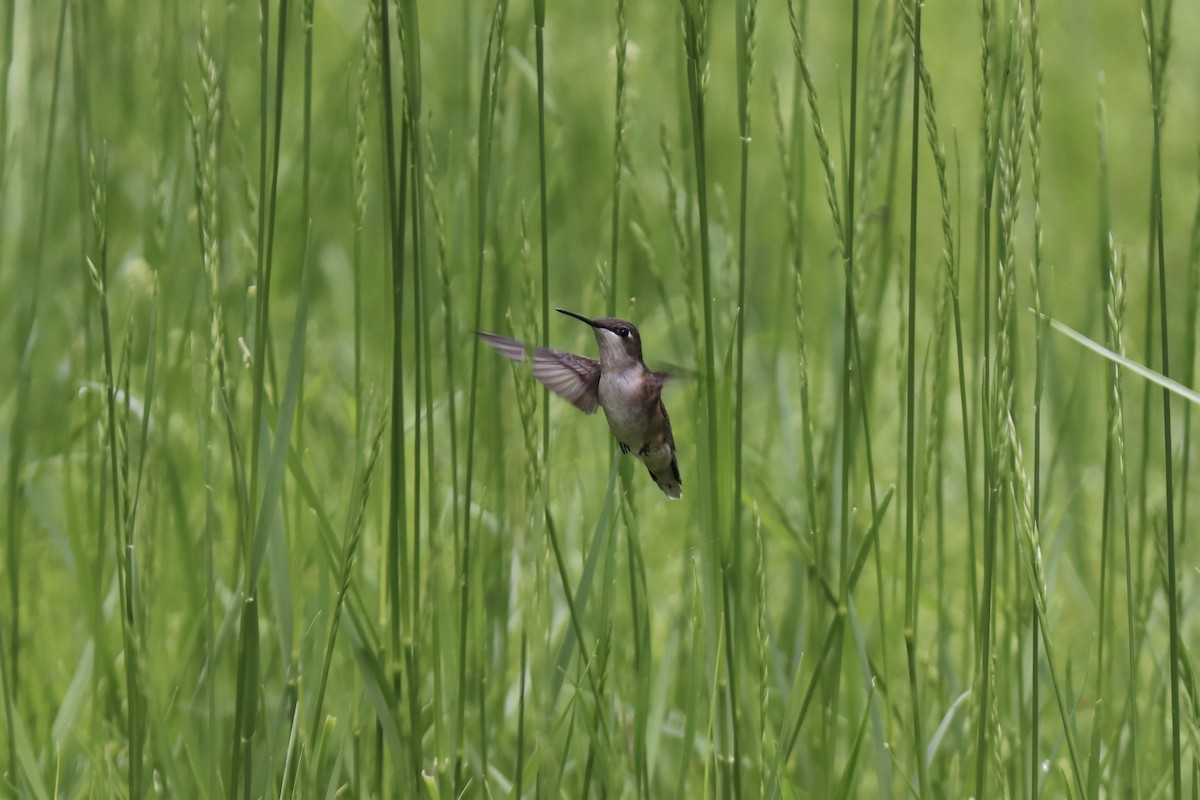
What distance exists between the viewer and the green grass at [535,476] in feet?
4.66

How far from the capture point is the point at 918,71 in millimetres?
1372

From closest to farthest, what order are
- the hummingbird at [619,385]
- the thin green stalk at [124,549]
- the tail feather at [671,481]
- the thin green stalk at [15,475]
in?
1. the thin green stalk at [124,549]
2. the thin green stalk at [15,475]
3. the hummingbird at [619,385]
4. the tail feather at [671,481]

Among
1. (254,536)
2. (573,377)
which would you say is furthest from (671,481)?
(254,536)

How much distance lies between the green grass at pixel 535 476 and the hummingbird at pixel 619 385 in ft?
0.33

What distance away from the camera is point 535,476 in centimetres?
122

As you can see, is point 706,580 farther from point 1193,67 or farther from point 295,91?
point 1193,67

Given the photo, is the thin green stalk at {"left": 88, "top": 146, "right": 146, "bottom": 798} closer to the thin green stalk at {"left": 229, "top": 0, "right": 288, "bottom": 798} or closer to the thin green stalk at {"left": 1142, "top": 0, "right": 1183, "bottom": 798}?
the thin green stalk at {"left": 229, "top": 0, "right": 288, "bottom": 798}

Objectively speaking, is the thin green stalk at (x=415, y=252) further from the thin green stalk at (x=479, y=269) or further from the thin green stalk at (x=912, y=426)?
the thin green stalk at (x=912, y=426)

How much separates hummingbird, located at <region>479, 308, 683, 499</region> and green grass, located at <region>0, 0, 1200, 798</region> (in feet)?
0.33

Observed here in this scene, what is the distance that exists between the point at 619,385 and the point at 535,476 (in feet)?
3.09

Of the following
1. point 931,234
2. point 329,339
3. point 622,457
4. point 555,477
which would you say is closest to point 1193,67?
point 931,234

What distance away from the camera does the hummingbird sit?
81.9 inches

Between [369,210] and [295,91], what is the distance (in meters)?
0.60

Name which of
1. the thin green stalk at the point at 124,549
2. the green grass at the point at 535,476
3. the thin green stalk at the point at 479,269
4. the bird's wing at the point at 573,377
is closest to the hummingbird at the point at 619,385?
the bird's wing at the point at 573,377
